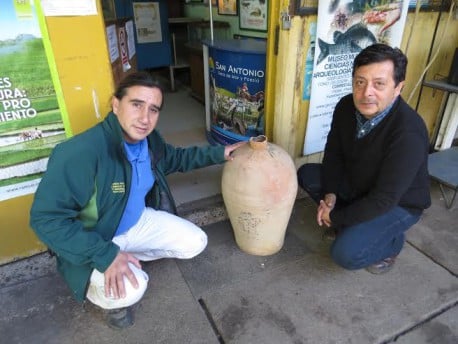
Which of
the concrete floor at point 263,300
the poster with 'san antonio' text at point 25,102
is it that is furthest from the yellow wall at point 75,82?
the concrete floor at point 263,300

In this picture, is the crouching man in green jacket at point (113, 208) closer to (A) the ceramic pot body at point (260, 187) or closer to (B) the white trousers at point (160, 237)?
(B) the white trousers at point (160, 237)

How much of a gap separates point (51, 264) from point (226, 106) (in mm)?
2014

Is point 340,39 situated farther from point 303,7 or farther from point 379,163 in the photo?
point 379,163

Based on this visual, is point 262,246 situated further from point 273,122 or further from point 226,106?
point 226,106

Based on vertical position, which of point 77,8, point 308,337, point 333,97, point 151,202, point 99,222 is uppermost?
point 77,8

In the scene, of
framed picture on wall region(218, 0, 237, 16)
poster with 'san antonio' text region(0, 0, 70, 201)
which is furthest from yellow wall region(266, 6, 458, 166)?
framed picture on wall region(218, 0, 237, 16)

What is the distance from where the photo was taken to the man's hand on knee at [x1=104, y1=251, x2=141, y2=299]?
1.53m

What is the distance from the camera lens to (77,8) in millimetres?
1790

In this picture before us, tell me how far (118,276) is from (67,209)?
378 mm

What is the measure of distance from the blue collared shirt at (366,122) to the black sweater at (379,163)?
0.07 feet

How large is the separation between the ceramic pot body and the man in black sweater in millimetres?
306

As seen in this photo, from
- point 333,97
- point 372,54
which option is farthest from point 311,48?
point 372,54

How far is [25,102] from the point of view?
1839 mm

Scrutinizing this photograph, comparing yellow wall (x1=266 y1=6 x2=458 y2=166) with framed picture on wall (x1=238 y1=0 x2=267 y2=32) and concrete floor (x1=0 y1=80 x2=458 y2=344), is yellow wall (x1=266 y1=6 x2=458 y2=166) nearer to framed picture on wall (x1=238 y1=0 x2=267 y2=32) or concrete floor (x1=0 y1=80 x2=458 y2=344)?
concrete floor (x1=0 y1=80 x2=458 y2=344)
